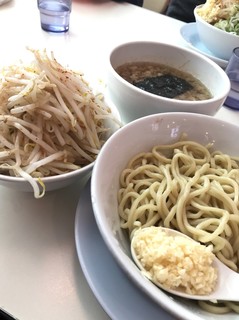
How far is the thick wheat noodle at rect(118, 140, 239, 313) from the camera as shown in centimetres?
61

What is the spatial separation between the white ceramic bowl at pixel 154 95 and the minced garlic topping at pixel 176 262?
0.31m

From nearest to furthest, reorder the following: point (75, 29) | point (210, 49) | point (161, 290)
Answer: point (161, 290), point (210, 49), point (75, 29)

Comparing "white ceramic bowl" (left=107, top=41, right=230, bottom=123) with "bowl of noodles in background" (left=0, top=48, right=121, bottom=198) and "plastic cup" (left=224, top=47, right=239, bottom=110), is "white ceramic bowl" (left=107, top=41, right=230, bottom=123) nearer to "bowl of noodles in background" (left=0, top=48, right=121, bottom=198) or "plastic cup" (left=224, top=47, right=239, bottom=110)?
"bowl of noodles in background" (left=0, top=48, right=121, bottom=198)

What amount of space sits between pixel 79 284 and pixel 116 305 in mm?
86

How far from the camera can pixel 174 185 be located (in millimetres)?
663

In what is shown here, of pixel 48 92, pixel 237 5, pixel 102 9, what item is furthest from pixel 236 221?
pixel 102 9

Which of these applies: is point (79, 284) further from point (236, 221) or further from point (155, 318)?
point (236, 221)

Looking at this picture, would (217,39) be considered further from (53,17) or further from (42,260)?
(42,260)

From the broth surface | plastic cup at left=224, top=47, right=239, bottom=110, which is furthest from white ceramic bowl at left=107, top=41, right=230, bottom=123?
plastic cup at left=224, top=47, right=239, bottom=110

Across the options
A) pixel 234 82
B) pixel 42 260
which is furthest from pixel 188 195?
pixel 234 82

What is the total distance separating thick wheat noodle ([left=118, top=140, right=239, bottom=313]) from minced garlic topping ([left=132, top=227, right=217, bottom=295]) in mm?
39

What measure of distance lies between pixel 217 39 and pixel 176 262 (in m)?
0.89

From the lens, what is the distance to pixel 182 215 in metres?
0.63

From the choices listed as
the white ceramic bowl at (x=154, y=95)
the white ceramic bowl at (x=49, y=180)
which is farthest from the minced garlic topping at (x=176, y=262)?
the white ceramic bowl at (x=154, y=95)
